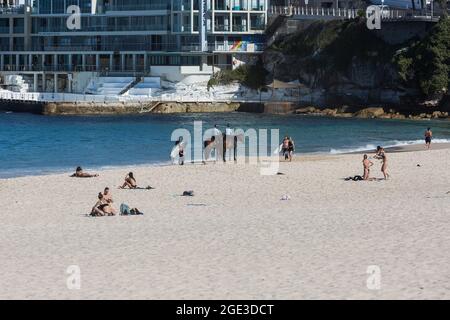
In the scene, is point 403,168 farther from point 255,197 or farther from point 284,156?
point 255,197

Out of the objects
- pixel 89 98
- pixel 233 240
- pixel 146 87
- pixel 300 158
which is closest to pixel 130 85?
pixel 146 87

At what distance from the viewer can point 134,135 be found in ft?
209

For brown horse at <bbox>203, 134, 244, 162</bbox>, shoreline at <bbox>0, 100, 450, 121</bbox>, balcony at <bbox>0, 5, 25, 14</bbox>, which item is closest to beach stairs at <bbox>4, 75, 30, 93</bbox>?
balcony at <bbox>0, 5, 25, 14</bbox>

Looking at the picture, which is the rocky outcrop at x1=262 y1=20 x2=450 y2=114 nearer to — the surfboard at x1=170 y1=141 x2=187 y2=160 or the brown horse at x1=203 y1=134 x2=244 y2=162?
the brown horse at x1=203 y1=134 x2=244 y2=162

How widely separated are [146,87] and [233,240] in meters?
73.1

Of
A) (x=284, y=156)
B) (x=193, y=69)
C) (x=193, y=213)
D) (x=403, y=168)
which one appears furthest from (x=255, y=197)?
(x=193, y=69)

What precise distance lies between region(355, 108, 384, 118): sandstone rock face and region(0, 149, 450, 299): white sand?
47652 millimetres

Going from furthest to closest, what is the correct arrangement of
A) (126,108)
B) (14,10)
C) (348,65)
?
(14,10), (126,108), (348,65)

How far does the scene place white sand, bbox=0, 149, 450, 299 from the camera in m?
17.0

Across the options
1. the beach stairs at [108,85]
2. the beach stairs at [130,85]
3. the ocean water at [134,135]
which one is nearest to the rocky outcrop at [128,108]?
the ocean water at [134,135]

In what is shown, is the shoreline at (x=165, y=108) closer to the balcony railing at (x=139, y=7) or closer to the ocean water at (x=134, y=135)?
the ocean water at (x=134, y=135)

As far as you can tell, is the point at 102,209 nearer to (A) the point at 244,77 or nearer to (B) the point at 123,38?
(A) the point at 244,77

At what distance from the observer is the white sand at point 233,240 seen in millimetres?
17031
